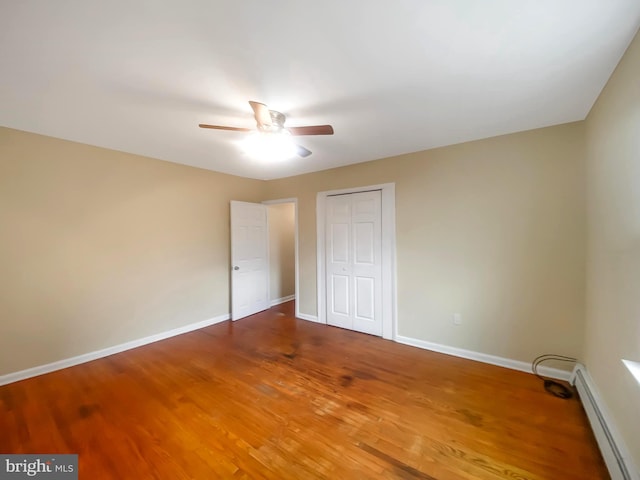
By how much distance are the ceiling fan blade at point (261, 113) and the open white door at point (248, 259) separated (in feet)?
8.04

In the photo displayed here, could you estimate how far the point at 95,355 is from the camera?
9.39ft

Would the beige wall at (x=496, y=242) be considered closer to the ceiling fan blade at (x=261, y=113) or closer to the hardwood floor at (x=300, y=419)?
the hardwood floor at (x=300, y=419)

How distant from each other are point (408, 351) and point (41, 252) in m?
4.08

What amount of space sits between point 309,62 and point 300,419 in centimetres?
245

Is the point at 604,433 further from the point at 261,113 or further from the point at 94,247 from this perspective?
the point at 94,247

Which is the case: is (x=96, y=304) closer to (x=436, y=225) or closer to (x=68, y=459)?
(x=68, y=459)

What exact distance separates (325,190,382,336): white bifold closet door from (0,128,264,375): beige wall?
1.88 m

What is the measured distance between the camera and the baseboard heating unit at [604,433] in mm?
1335

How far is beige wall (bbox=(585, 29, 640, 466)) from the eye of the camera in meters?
1.36

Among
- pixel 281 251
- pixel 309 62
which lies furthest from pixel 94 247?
pixel 309 62

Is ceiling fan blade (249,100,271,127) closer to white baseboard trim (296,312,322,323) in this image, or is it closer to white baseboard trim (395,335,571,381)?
white baseboard trim (395,335,571,381)

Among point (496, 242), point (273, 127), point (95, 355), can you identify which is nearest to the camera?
point (273, 127)

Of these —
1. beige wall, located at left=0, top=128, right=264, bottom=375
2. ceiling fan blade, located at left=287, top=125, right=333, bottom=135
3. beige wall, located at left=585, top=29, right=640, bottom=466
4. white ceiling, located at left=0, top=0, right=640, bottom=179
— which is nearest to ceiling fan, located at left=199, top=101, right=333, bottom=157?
ceiling fan blade, located at left=287, top=125, right=333, bottom=135

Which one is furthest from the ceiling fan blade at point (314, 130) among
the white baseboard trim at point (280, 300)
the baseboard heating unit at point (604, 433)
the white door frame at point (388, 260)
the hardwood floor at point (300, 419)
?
the white baseboard trim at point (280, 300)
